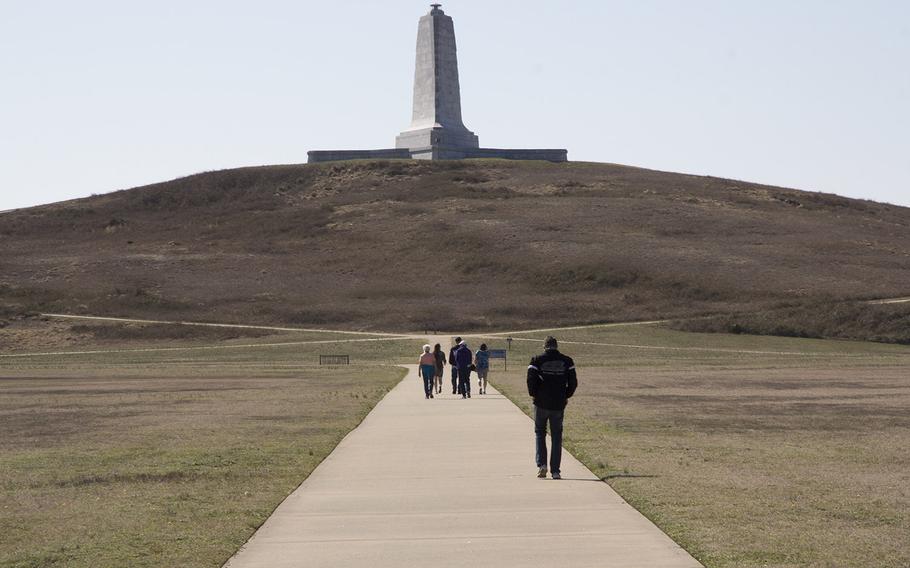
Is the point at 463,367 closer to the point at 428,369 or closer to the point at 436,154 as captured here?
the point at 428,369

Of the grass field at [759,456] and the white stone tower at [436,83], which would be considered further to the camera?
the white stone tower at [436,83]

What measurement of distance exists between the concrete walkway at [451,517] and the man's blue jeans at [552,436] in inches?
10.3

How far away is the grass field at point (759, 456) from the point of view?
1250cm

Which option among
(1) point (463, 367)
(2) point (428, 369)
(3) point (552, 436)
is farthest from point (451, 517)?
(1) point (463, 367)

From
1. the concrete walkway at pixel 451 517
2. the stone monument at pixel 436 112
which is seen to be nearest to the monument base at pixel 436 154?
the stone monument at pixel 436 112

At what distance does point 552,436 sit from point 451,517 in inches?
155

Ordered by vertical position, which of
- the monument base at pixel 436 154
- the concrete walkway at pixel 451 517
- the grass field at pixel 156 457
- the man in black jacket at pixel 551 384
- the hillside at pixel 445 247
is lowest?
the grass field at pixel 156 457

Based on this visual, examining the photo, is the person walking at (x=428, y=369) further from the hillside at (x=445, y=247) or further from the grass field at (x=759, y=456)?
the hillside at (x=445, y=247)

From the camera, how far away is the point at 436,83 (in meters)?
135

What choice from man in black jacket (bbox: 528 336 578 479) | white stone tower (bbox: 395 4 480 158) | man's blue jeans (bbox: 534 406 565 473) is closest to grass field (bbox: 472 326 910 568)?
man's blue jeans (bbox: 534 406 565 473)

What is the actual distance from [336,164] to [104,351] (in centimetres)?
8452

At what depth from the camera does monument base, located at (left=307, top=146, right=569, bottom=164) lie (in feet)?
498

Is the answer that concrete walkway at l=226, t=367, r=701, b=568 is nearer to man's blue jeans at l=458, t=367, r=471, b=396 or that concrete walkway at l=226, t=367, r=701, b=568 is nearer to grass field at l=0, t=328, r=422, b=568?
grass field at l=0, t=328, r=422, b=568

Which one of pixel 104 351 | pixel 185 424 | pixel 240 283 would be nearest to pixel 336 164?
pixel 240 283
